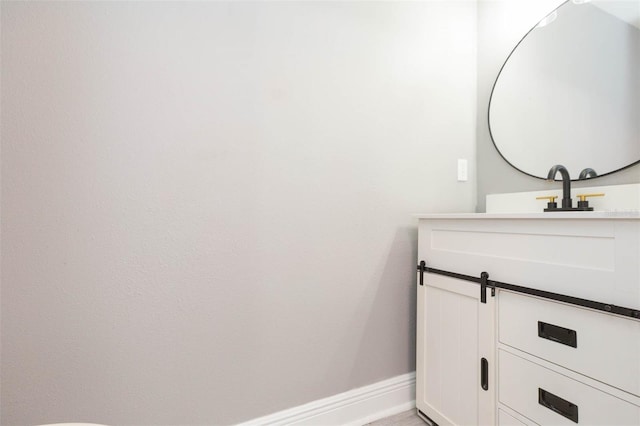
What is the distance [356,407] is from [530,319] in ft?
2.77

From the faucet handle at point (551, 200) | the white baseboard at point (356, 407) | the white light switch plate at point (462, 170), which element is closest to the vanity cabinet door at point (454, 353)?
the white baseboard at point (356, 407)

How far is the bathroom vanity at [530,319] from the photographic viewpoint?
0.77 meters

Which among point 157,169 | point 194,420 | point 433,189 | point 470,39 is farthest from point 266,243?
point 470,39

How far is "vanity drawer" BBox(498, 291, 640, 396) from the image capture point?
0.75m

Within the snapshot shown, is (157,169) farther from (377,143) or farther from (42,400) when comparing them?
(377,143)

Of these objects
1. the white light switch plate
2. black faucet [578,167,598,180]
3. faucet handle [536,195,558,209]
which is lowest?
faucet handle [536,195,558,209]

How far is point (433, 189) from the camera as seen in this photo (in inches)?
62.8

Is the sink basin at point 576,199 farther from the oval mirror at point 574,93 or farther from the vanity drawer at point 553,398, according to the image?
the vanity drawer at point 553,398

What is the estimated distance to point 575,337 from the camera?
85cm

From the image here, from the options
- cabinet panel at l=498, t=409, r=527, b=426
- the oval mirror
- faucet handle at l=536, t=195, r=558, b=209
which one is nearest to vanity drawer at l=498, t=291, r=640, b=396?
cabinet panel at l=498, t=409, r=527, b=426

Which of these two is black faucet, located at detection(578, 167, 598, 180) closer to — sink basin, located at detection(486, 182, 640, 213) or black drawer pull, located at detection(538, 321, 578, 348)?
sink basin, located at detection(486, 182, 640, 213)

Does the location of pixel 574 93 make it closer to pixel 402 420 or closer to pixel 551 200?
Result: pixel 551 200

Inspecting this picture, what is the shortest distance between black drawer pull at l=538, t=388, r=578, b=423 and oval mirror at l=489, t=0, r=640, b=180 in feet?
2.84

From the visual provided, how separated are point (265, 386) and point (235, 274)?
0.47 metres
